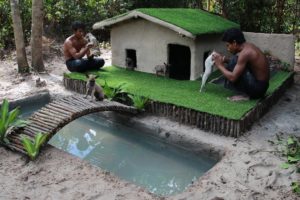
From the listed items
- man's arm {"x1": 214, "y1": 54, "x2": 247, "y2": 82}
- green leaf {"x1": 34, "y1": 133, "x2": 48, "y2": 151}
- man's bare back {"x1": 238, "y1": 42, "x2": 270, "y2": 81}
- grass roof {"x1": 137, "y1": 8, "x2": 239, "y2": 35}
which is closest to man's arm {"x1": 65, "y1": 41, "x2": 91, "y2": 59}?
grass roof {"x1": 137, "y1": 8, "x2": 239, "y2": 35}

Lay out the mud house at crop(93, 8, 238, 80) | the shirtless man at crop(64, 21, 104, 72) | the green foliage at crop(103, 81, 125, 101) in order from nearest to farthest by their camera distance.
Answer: the green foliage at crop(103, 81, 125, 101)
the mud house at crop(93, 8, 238, 80)
the shirtless man at crop(64, 21, 104, 72)

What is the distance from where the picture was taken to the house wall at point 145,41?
986 centimetres

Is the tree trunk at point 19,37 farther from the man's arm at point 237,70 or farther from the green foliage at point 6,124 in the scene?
the man's arm at point 237,70

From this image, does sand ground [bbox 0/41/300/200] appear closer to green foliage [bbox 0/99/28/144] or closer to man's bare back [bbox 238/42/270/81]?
green foliage [bbox 0/99/28/144]

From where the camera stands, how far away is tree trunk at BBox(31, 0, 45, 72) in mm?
10516

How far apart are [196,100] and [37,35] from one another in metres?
5.50

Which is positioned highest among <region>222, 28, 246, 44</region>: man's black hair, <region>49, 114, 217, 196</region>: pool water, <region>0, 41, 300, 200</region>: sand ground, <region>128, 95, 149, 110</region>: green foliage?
<region>222, 28, 246, 44</region>: man's black hair

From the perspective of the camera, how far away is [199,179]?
18.7 ft

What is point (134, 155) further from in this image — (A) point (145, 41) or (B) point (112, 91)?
(A) point (145, 41)

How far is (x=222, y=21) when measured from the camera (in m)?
11.6

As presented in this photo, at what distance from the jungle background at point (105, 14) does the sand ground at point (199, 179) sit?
25.3 ft

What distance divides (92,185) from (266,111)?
444 cm

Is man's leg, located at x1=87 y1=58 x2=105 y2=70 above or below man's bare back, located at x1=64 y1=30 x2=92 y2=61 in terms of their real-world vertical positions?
below

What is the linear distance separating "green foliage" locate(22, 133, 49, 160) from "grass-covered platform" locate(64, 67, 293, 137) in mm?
2586
